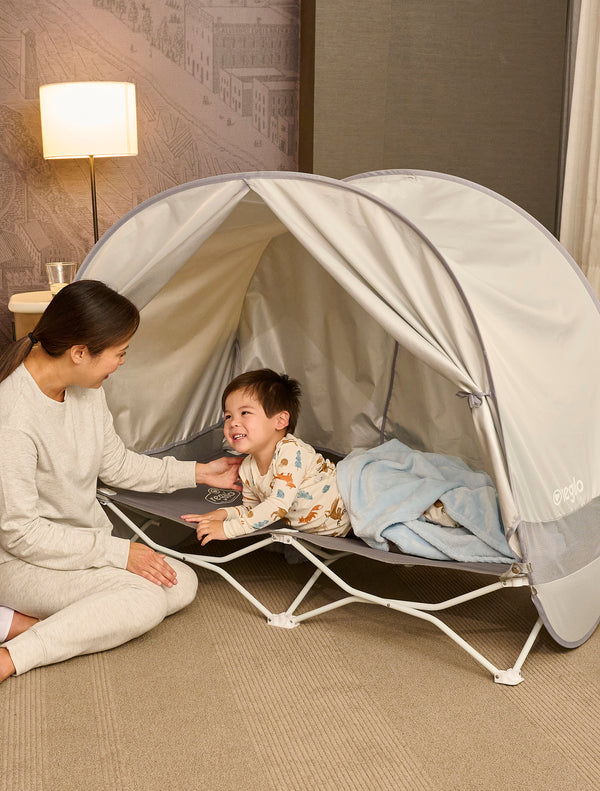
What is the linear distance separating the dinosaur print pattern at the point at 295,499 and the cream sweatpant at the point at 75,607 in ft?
0.86

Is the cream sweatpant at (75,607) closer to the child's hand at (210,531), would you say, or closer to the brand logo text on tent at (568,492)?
the child's hand at (210,531)

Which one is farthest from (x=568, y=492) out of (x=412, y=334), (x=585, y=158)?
(x=585, y=158)

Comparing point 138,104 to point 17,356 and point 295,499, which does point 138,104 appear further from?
point 295,499

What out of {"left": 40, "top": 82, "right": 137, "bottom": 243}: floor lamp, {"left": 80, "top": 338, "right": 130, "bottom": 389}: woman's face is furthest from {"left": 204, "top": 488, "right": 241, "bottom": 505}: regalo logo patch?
{"left": 40, "top": 82, "right": 137, "bottom": 243}: floor lamp

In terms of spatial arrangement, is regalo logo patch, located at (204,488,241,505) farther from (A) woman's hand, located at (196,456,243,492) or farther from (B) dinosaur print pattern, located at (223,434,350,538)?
(B) dinosaur print pattern, located at (223,434,350,538)

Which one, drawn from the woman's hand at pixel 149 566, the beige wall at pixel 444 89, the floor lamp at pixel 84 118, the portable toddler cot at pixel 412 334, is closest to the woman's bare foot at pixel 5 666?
the woman's hand at pixel 149 566

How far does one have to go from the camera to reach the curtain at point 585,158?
115 inches

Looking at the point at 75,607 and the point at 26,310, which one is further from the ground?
the point at 26,310

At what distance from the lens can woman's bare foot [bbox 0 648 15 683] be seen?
5.61 ft

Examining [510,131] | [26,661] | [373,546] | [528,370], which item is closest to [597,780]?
[373,546]

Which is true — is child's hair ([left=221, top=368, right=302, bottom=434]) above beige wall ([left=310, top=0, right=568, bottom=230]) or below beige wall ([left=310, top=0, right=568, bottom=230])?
below

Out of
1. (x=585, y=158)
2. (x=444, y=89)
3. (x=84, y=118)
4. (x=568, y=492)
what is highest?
(x=444, y=89)

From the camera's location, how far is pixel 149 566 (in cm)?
191

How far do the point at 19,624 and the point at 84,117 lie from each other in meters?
1.88
